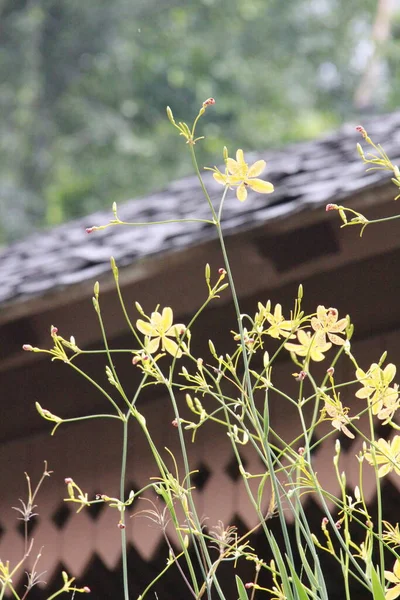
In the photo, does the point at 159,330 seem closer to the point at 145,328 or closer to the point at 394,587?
the point at 145,328

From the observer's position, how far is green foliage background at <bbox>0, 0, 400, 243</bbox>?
12.8 meters

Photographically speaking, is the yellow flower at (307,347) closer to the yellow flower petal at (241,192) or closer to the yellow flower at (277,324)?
the yellow flower at (277,324)

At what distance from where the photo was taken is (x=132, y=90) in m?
14.2

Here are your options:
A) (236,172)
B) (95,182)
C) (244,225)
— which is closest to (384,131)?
(244,225)

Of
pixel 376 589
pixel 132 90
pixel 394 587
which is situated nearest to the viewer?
pixel 376 589

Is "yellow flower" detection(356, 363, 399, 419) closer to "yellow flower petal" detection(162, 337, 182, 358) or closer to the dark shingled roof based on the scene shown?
"yellow flower petal" detection(162, 337, 182, 358)

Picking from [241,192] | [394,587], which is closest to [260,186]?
[241,192]

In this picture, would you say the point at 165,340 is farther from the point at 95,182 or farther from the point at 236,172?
the point at 95,182

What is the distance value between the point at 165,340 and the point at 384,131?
8.20 ft

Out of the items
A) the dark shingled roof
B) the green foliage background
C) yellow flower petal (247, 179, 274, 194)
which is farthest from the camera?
the green foliage background

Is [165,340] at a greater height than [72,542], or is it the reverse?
[165,340]

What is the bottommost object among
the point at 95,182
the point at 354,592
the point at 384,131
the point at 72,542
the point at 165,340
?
the point at 354,592

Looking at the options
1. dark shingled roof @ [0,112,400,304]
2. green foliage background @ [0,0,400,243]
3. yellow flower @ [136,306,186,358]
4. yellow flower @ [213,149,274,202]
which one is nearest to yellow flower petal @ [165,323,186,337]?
yellow flower @ [136,306,186,358]

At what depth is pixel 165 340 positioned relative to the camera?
830 millimetres
